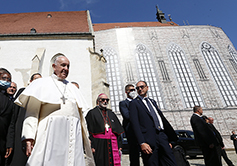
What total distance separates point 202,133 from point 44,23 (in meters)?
16.3

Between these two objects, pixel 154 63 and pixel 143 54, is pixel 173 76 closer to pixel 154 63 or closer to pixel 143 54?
pixel 154 63

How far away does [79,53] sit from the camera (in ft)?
35.1

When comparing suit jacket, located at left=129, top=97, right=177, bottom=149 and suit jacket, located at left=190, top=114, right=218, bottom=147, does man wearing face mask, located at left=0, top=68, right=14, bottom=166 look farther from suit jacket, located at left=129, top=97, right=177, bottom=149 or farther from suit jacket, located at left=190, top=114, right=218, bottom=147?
suit jacket, located at left=190, top=114, right=218, bottom=147

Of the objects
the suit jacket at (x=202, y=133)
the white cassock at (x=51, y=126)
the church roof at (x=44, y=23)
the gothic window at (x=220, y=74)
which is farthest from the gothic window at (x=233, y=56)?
the white cassock at (x=51, y=126)

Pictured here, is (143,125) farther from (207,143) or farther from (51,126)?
(207,143)

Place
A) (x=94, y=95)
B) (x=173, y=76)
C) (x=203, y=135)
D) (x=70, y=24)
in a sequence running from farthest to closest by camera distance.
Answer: (x=173, y=76), (x=70, y=24), (x=94, y=95), (x=203, y=135)

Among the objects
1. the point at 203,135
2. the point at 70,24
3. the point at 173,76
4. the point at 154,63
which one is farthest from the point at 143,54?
the point at 203,135

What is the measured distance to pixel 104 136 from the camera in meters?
2.94

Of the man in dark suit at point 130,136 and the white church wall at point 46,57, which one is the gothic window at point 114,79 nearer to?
the white church wall at point 46,57

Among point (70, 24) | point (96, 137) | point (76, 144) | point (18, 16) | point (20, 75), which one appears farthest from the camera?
point (18, 16)

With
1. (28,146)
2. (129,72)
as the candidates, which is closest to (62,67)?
(28,146)

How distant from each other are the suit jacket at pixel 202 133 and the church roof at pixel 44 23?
36.1 feet

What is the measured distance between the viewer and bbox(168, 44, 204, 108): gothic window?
19.4 meters

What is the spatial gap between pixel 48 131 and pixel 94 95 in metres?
7.45
